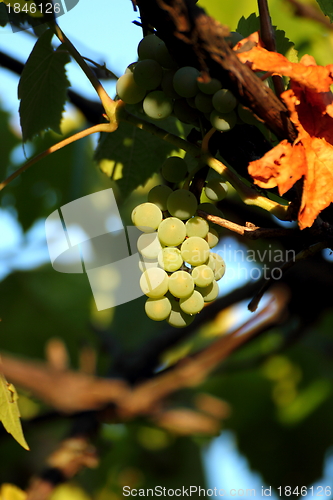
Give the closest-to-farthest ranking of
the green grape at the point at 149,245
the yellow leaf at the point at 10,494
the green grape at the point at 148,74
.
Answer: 1. the green grape at the point at 148,74
2. the green grape at the point at 149,245
3. the yellow leaf at the point at 10,494

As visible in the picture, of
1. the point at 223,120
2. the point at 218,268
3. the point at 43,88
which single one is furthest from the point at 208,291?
the point at 43,88

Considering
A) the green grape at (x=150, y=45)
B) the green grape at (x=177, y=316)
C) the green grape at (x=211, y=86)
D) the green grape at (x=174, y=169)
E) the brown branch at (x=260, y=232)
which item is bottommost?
the green grape at (x=177, y=316)

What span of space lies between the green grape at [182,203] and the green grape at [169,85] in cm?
14

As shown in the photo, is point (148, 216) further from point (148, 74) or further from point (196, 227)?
point (148, 74)

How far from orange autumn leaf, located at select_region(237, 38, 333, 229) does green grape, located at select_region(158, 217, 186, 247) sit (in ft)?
0.52

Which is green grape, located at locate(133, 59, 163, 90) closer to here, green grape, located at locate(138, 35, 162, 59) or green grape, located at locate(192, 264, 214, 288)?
green grape, located at locate(138, 35, 162, 59)

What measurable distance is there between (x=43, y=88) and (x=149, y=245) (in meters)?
0.46

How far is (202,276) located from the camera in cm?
76

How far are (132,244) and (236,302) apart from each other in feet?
3.17

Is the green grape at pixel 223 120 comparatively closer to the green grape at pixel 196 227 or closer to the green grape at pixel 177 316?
the green grape at pixel 196 227

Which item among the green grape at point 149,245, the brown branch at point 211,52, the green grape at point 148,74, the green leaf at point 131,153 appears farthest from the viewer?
the green leaf at point 131,153

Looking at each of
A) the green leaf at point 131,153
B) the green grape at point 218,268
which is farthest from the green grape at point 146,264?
the green leaf at point 131,153

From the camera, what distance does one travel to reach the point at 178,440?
2756mm

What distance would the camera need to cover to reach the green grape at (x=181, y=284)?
742mm
